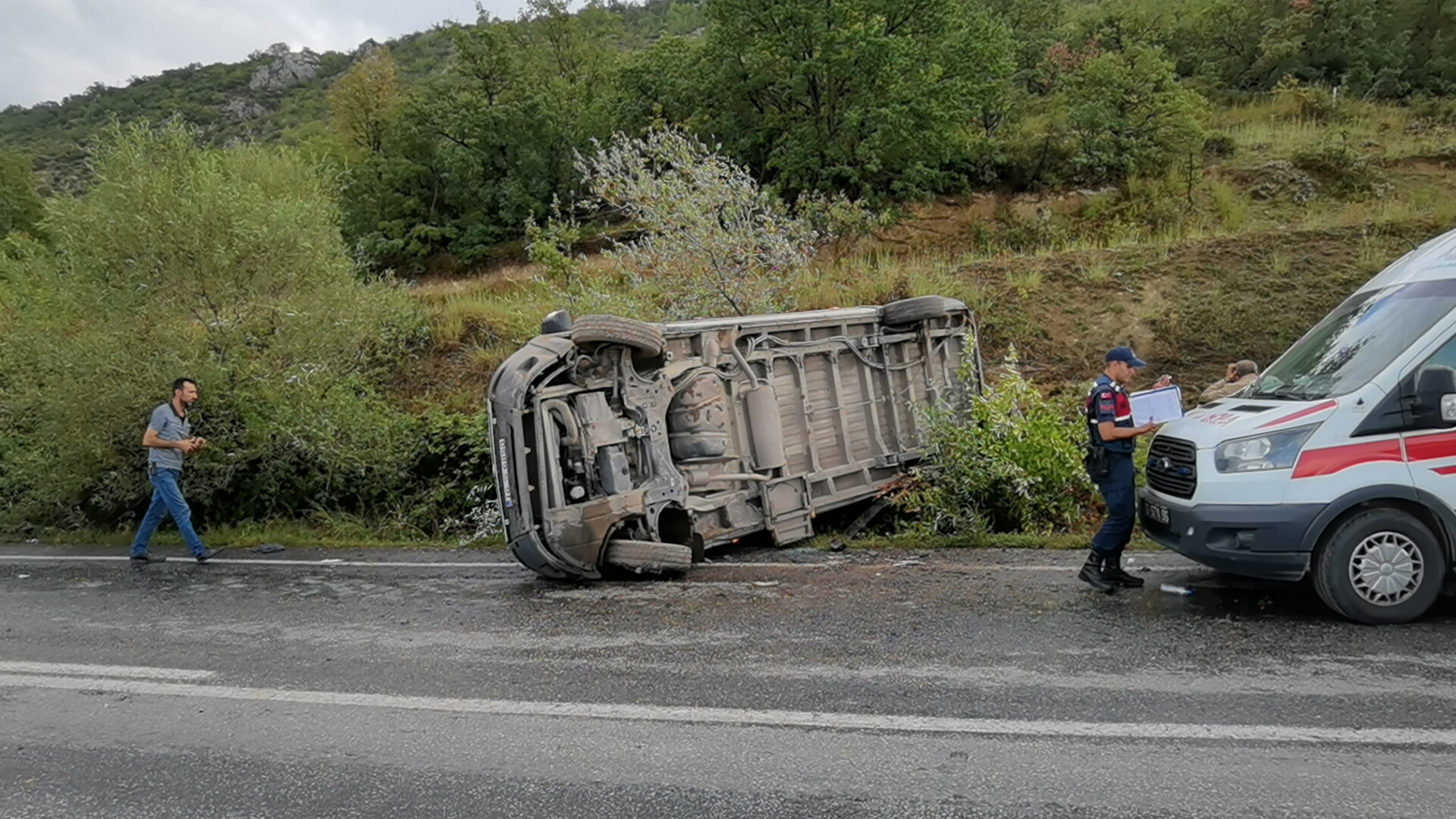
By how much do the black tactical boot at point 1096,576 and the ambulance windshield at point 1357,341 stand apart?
1.47 metres

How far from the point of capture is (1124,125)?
70.8 feet

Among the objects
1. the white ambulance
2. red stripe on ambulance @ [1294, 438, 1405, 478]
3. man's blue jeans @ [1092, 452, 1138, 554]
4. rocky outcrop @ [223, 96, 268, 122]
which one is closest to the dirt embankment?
man's blue jeans @ [1092, 452, 1138, 554]

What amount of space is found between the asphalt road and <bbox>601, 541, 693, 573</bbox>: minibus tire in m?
0.20

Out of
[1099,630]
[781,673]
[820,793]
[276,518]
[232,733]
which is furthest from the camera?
[276,518]

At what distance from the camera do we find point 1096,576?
19.9 ft

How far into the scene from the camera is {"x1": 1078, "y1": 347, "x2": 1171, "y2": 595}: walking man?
5.93 meters

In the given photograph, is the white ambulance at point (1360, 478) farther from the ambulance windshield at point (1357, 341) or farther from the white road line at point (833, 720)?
the white road line at point (833, 720)

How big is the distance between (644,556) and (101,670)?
11.7 ft

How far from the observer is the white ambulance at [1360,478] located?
16.3ft

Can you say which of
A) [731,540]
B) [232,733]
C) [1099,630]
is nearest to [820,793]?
[1099,630]

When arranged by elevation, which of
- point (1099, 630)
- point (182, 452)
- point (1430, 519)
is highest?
point (182, 452)

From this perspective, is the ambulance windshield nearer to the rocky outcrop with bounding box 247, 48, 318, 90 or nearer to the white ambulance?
the white ambulance

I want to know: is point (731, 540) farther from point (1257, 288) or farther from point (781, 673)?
point (1257, 288)

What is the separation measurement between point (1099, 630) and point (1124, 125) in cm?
1979
